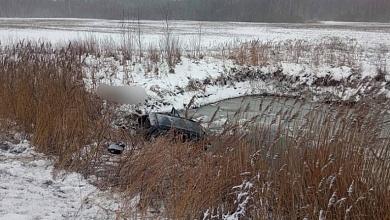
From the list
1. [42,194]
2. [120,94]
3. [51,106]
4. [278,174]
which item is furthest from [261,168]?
[120,94]

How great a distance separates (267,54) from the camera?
1330 cm

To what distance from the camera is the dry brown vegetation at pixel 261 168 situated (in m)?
2.84

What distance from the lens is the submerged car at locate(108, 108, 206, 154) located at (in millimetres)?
4395

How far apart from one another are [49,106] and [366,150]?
3753mm

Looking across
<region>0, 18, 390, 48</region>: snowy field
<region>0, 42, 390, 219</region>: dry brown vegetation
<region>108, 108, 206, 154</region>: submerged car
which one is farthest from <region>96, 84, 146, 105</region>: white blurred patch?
<region>0, 18, 390, 48</region>: snowy field

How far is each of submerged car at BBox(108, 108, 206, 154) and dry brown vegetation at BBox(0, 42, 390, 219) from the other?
0.22 metres

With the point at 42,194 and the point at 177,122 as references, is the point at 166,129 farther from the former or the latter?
the point at 42,194

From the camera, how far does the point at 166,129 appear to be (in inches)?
199

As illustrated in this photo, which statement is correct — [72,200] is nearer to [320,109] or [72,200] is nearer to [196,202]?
[196,202]

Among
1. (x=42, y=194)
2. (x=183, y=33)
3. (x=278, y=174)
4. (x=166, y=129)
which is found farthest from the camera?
(x=183, y=33)

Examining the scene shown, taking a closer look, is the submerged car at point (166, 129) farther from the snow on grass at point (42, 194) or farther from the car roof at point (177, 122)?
the snow on grass at point (42, 194)

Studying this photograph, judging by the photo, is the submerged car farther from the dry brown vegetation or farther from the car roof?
the dry brown vegetation

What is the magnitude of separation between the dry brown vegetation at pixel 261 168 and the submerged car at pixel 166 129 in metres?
0.22

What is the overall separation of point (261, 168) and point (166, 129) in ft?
6.82
